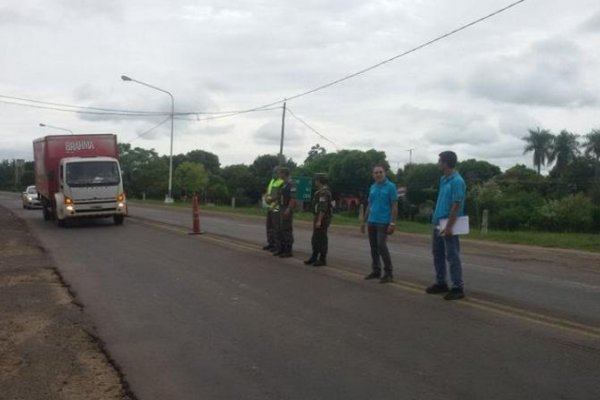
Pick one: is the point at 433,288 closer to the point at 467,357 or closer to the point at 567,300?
the point at 567,300

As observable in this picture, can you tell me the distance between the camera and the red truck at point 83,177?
21.3 m

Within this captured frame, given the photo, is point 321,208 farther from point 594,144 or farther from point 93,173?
point 594,144

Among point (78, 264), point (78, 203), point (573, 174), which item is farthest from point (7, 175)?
point (78, 264)

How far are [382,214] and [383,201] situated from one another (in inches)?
7.4

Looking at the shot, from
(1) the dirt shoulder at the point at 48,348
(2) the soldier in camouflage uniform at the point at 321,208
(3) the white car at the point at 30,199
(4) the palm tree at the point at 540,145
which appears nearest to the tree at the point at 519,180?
(4) the palm tree at the point at 540,145

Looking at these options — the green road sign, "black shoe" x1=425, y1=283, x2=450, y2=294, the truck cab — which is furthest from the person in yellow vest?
the green road sign

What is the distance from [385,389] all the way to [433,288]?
3801 millimetres

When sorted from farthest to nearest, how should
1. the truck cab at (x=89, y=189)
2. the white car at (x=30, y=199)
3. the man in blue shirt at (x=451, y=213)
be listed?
the white car at (x=30, y=199) → the truck cab at (x=89, y=189) → the man in blue shirt at (x=451, y=213)

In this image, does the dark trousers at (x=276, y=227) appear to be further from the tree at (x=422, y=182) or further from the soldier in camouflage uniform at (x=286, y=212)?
the tree at (x=422, y=182)

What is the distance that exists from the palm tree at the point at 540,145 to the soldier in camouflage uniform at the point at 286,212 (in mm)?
87486

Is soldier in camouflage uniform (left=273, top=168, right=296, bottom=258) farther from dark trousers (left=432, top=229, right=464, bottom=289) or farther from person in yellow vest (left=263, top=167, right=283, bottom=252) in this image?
dark trousers (left=432, top=229, right=464, bottom=289)

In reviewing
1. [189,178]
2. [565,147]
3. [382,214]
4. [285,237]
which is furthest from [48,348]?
[189,178]

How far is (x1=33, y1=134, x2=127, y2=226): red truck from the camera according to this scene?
69.8ft

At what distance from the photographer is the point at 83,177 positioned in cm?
2148
